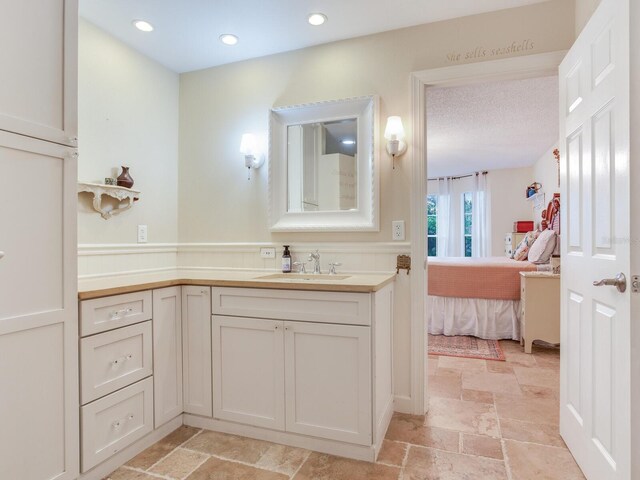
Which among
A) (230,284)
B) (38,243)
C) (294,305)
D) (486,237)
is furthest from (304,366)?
(486,237)

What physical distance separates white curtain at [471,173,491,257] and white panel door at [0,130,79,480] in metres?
7.21

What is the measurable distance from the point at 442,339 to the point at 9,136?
374 centimetres

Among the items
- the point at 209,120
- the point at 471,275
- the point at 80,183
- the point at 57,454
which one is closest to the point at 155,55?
the point at 209,120

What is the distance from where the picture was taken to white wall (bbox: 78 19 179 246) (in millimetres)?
2238

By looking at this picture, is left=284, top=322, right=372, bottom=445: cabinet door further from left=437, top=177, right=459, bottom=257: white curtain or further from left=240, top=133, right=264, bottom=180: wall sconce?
left=437, top=177, right=459, bottom=257: white curtain

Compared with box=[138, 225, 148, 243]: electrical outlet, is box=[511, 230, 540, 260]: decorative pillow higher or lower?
lower

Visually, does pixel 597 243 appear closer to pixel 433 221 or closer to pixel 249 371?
pixel 249 371

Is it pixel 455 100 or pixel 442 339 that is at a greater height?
pixel 455 100

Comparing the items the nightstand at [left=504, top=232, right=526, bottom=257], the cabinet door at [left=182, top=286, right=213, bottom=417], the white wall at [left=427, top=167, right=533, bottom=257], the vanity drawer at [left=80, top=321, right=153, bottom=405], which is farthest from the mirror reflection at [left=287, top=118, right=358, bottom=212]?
the white wall at [left=427, top=167, right=533, bottom=257]

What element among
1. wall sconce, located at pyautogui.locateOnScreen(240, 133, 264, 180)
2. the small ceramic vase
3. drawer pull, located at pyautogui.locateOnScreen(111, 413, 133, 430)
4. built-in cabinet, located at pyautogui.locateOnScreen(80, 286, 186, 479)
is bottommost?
drawer pull, located at pyautogui.locateOnScreen(111, 413, 133, 430)

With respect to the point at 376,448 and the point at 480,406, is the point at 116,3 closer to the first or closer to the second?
the point at 376,448

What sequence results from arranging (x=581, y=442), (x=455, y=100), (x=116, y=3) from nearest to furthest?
(x=581, y=442)
(x=116, y=3)
(x=455, y=100)

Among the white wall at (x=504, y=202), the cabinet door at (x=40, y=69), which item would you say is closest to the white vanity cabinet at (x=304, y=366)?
the cabinet door at (x=40, y=69)

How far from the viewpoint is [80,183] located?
212cm
